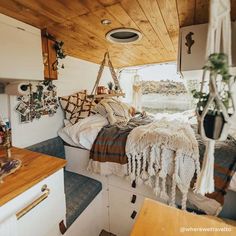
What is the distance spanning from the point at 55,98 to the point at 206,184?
6.10ft

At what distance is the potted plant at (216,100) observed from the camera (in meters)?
0.41

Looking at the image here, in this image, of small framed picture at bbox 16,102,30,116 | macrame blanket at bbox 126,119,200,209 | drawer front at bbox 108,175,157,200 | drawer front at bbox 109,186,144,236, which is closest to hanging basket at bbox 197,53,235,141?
macrame blanket at bbox 126,119,200,209

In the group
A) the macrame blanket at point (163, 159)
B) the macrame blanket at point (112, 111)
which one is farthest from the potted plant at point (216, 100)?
the macrame blanket at point (112, 111)

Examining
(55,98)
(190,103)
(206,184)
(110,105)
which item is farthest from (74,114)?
(190,103)

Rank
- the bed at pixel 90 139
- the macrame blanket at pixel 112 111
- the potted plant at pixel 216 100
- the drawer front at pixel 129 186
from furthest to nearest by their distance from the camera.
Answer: the macrame blanket at pixel 112 111, the drawer front at pixel 129 186, the bed at pixel 90 139, the potted plant at pixel 216 100

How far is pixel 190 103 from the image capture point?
3443 mm

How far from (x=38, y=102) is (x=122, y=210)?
143 cm

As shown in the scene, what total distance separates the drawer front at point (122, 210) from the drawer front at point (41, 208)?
66 cm

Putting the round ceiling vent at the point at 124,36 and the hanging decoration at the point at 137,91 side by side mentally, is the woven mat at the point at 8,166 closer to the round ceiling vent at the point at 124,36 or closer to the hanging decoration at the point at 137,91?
the round ceiling vent at the point at 124,36

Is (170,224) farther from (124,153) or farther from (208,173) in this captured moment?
(124,153)

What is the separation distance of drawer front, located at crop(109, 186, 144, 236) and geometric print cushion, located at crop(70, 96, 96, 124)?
2.91 feet

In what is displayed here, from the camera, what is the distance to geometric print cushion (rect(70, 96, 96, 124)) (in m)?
1.99

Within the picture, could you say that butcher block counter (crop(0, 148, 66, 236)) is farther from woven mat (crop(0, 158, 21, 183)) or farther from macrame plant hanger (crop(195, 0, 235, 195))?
macrame plant hanger (crop(195, 0, 235, 195))

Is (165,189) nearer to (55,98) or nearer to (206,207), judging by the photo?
(206,207)
